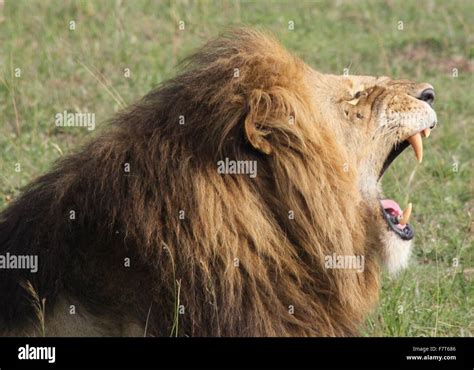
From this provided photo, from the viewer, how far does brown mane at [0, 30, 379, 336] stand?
394 cm

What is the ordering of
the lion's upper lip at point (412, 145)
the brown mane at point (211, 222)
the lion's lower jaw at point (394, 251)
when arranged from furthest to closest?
the lion's upper lip at point (412, 145) → the lion's lower jaw at point (394, 251) → the brown mane at point (211, 222)

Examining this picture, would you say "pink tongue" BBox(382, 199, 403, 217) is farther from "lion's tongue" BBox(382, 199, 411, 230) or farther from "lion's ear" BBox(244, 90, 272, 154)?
"lion's ear" BBox(244, 90, 272, 154)

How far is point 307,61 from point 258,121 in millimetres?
4757

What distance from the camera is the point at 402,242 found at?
441 centimetres

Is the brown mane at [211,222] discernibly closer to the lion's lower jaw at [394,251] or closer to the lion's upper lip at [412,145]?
the lion's lower jaw at [394,251]

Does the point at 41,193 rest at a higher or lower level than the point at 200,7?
lower

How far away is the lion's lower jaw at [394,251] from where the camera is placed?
14.3 feet

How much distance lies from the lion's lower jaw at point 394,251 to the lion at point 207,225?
0.50 ft

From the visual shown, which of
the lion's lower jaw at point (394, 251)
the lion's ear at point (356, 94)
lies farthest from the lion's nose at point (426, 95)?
the lion's lower jaw at point (394, 251)

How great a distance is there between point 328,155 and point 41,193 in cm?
115

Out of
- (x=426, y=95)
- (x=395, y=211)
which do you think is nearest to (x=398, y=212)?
(x=395, y=211)
